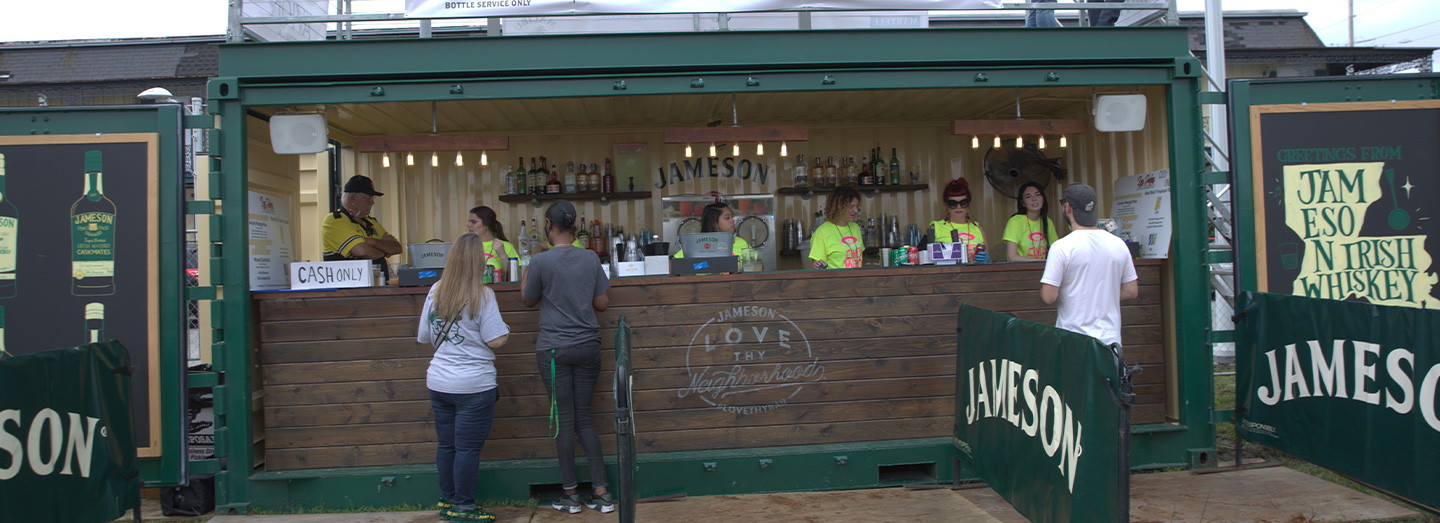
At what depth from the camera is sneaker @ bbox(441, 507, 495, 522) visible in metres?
4.25

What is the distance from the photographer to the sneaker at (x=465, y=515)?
4.25 metres

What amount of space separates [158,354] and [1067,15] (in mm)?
8251

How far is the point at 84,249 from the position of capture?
14.9 feet

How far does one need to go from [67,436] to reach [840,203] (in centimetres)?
Result: 441

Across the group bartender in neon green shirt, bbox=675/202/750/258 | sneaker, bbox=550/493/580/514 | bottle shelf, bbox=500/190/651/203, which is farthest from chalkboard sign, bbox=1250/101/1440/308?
bottle shelf, bbox=500/190/651/203

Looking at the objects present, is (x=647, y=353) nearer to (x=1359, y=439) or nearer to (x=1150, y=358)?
(x=1150, y=358)

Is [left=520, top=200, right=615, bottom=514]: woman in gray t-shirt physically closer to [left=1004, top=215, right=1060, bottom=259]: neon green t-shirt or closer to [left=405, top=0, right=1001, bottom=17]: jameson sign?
[left=405, top=0, right=1001, bottom=17]: jameson sign

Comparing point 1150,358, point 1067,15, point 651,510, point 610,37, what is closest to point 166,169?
point 610,37

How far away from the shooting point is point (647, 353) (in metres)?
4.80

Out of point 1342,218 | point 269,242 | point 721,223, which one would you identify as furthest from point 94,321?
point 1342,218

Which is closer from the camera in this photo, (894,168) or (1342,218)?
(1342,218)

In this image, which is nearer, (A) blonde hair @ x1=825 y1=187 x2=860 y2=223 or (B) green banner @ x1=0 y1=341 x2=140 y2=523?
(B) green banner @ x1=0 y1=341 x2=140 y2=523

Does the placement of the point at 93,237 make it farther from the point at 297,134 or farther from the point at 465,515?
the point at 465,515

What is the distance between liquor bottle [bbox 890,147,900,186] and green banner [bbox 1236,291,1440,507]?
3.12m
